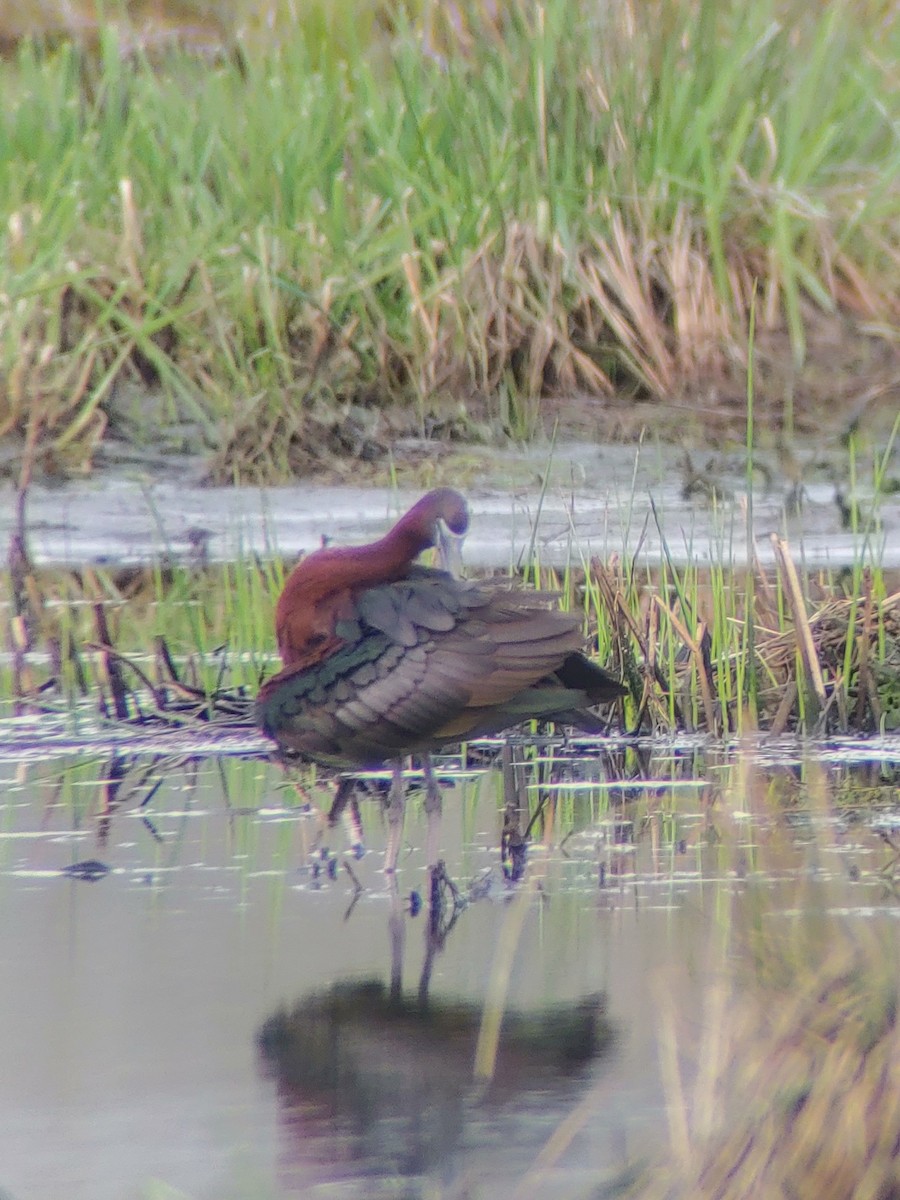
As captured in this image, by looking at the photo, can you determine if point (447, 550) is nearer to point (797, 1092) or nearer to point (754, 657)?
point (754, 657)

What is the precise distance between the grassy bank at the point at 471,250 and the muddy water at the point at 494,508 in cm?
20

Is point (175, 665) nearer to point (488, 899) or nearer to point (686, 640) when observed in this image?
point (686, 640)

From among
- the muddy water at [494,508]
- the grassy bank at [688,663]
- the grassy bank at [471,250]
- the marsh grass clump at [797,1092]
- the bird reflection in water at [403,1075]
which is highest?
the grassy bank at [471,250]

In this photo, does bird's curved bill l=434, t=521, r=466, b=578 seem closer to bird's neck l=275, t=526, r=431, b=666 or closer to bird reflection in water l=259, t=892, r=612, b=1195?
bird's neck l=275, t=526, r=431, b=666

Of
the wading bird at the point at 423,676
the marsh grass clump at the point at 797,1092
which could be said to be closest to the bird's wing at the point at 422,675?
the wading bird at the point at 423,676

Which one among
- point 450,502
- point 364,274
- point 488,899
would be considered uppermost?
point 364,274

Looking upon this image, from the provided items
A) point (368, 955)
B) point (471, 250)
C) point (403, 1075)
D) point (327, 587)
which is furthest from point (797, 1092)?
point (471, 250)

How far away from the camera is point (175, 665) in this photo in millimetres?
5000

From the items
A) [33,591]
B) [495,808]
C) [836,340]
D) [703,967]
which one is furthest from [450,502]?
[836,340]

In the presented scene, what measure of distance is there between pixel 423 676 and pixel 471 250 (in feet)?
15.2

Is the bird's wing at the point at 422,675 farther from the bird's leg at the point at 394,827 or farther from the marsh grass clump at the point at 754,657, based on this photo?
the marsh grass clump at the point at 754,657

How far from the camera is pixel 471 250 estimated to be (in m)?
7.99

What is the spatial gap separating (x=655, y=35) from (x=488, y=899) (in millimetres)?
5794

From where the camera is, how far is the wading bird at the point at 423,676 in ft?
11.6
